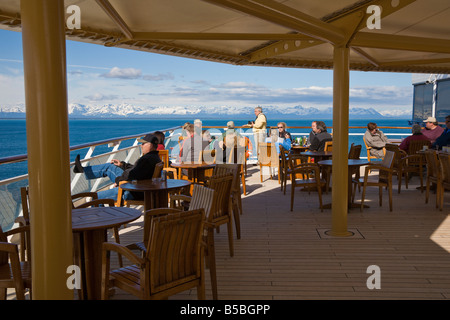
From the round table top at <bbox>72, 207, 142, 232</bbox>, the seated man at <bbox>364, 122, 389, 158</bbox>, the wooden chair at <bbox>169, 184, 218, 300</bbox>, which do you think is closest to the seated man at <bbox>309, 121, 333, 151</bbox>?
the seated man at <bbox>364, 122, 389, 158</bbox>

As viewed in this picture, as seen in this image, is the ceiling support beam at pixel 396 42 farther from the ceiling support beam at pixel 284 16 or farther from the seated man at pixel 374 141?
the seated man at pixel 374 141

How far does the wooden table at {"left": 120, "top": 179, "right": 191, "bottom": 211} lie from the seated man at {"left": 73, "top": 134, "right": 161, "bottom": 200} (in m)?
0.33

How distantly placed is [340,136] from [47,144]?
12.6 ft

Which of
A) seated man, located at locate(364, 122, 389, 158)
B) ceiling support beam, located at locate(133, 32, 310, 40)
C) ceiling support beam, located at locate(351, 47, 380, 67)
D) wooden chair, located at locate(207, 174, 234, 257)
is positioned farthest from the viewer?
seated man, located at locate(364, 122, 389, 158)

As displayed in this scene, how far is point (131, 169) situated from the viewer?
568cm

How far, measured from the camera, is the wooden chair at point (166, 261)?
2543 mm

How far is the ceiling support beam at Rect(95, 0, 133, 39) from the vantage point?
4.09 m

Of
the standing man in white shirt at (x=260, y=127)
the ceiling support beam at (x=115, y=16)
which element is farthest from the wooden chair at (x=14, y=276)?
the standing man in white shirt at (x=260, y=127)

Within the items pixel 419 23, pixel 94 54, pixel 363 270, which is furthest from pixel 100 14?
pixel 94 54

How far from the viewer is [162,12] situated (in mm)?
5102

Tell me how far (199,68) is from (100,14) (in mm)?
81808

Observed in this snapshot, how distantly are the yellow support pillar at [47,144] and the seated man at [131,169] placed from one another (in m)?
3.29

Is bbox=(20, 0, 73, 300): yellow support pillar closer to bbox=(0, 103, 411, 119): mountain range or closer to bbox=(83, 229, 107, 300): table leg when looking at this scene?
bbox=(83, 229, 107, 300): table leg

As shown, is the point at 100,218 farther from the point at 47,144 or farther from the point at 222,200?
the point at 222,200
